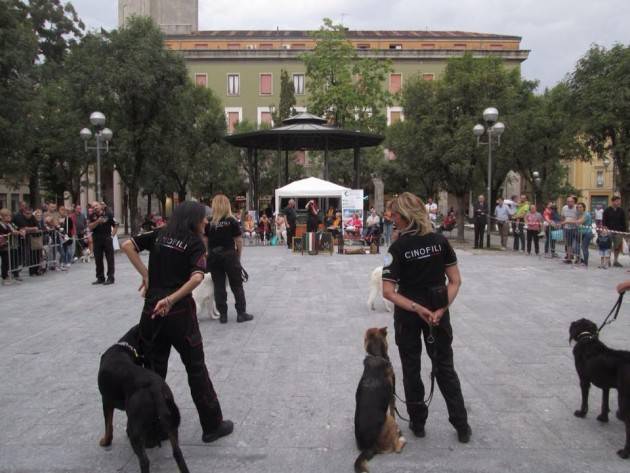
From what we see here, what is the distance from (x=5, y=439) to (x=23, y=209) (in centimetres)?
1094

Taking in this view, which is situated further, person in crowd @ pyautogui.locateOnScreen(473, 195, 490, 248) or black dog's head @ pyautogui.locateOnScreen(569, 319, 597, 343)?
person in crowd @ pyautogui.locateOnScreen(473, 195, 490, 248)

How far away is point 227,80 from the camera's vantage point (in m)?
57.4

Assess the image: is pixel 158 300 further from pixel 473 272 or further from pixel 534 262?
pixel 534 262

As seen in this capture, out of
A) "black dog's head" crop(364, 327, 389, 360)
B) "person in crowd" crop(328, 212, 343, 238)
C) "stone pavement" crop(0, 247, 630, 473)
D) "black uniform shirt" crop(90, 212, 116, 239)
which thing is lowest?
"stone pavement" crop(0, 247, 630, 473)

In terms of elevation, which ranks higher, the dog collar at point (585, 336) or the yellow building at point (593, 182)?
the yellow building at point (593, 182)

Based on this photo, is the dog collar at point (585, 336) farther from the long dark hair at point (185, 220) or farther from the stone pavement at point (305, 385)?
the long dark hair at point (185, 220)

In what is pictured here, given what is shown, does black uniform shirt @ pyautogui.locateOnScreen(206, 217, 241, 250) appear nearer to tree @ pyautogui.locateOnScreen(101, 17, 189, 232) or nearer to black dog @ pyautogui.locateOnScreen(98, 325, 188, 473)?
black dog @ pyautogui.locateOnScreen(98, 325, 188, 473)

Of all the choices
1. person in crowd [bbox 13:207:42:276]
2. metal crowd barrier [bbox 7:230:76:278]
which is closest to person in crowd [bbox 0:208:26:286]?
metal crowd barrier [bbox 7:230:76:278]

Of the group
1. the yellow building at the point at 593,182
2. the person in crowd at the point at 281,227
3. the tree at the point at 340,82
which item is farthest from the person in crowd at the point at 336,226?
the yellow building at the point at 593,182

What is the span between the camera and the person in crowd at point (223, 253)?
7391 millimetres

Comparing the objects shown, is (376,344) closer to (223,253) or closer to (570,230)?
(223,253)

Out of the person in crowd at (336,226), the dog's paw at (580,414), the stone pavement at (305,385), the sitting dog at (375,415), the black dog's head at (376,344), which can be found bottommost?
the stone pavement at (305,385)

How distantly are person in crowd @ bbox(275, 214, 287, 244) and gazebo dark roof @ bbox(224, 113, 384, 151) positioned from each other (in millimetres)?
3368

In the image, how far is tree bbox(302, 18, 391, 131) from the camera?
35469 mm
